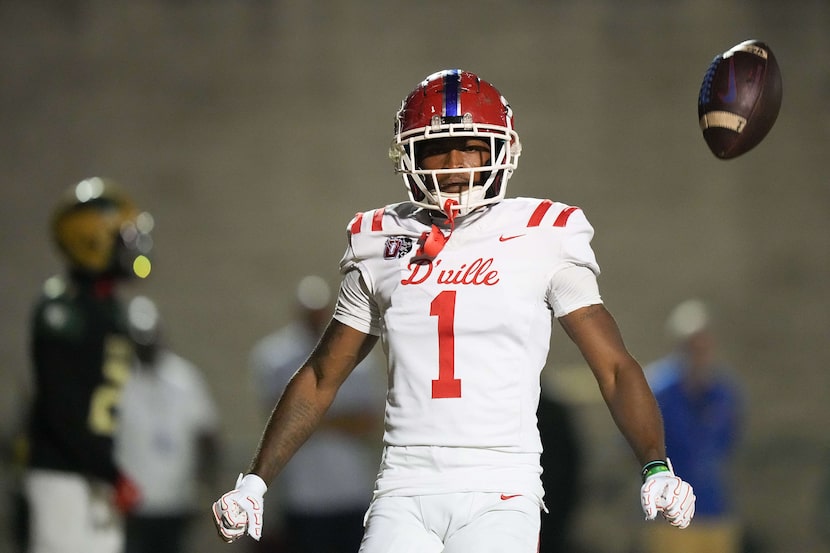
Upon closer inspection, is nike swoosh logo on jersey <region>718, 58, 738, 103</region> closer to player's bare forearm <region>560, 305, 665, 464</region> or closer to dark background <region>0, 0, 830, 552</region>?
player's bare forearm <region>560, 305, 665, 464</region>

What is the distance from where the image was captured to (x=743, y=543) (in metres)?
6.76

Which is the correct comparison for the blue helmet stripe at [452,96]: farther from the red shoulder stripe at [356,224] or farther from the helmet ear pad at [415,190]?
the red shoulder stripe at [356,224]

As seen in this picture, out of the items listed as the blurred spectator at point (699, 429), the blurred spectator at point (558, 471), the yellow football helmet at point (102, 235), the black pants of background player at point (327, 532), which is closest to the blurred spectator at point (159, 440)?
the black pants of background player at point (327, 532)

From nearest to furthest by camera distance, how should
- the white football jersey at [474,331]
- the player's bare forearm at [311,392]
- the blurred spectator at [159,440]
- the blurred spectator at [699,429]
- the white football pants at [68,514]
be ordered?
1. the white football jersey at [474,331]
2. the player's bare forearm at [311,392]
3. the white football pants at [68,514]
4. the blurred spectator at [699,429]
5. the blurred spectator at [159,440]

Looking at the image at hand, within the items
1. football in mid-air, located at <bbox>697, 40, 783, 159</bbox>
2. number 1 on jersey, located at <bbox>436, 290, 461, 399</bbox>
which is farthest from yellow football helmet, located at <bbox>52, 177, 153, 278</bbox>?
football in mid-air, located at <bbox>697, 40, 783, 159</bbox>

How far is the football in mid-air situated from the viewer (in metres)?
3.00

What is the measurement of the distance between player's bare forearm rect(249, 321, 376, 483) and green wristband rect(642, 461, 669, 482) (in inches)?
28.3

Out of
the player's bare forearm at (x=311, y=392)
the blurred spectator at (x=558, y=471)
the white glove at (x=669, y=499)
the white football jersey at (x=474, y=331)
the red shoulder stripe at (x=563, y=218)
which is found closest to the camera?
the white glove at (x=669, y=499)

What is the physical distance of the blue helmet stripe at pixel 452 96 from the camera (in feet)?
8.92

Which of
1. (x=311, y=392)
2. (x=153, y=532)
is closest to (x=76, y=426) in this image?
(x=153, y=532)

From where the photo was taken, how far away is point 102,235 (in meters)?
4.77

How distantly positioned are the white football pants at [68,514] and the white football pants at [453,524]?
221 cm

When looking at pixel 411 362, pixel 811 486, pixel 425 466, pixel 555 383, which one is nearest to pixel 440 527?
pixel 425 466

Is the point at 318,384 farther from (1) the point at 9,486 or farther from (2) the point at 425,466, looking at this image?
(1) the point at 9,486
